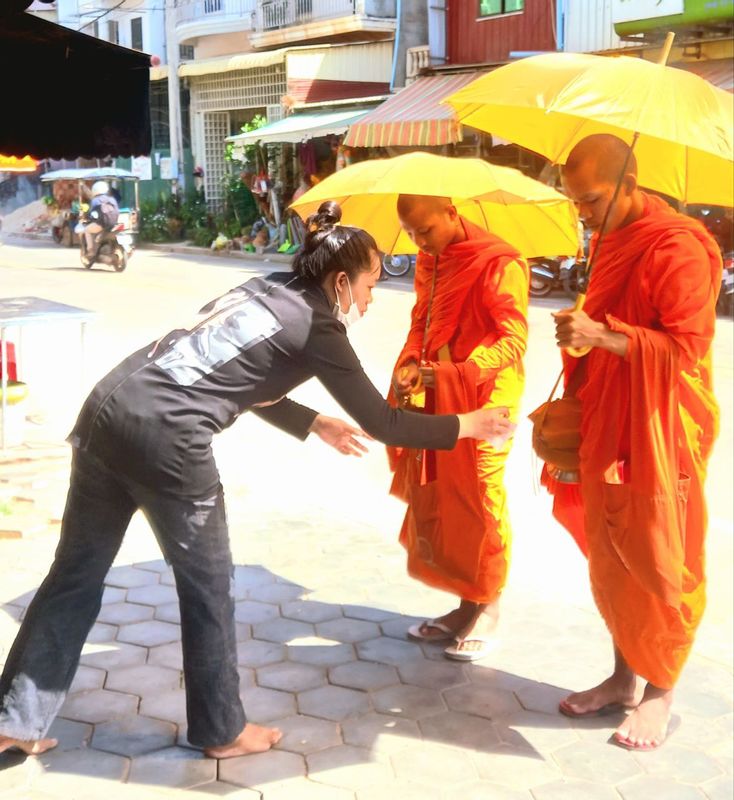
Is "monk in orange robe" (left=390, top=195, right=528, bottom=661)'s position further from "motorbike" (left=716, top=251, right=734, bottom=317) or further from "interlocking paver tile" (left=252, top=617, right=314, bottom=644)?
"motorbike" (left=716, top=251, right=734, bottom=317)

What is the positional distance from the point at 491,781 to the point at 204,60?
44.3 ft

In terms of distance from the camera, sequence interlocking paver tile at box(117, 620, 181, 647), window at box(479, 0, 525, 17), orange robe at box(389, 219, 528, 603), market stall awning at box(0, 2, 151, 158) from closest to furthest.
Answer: orange robe at box(389, 219, 528, 603)
interlocking paver tile at box(117, 620, 181, 647)
market stall awning at box(0, 2, 151, 158)
window at box(479, 0, 525, 17)

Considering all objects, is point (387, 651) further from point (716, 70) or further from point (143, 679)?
point (716, 70)

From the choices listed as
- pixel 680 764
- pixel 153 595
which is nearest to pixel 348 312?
pixel 680 764

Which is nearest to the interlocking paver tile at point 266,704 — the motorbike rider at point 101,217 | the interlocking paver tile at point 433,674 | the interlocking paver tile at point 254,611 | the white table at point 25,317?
the interlocking paver tile at point 433,674

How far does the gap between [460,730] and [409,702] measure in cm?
22

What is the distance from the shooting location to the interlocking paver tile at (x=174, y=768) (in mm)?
2752

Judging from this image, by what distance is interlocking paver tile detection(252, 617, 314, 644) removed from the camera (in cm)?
369

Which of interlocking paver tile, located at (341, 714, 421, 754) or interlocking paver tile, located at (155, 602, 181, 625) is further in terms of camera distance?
interlocking paver tile, located at (155, 602, 181, 625)

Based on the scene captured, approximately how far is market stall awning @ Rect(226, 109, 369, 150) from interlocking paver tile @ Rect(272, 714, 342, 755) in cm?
1185

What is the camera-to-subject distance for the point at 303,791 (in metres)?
2.74

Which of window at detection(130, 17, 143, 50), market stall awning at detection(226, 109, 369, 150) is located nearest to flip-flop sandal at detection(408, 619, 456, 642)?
window at detection(130, 17, 143, 50)

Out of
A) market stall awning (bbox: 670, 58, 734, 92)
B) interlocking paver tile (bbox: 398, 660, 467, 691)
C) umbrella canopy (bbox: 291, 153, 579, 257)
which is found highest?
market stall awning (bbox: 670, 58, 734, 92)

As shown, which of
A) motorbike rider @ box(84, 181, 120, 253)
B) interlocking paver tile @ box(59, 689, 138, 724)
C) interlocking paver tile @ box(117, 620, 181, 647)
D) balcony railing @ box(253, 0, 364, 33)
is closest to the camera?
interlocking paver tile @ box(59, 689, 138, 724)
